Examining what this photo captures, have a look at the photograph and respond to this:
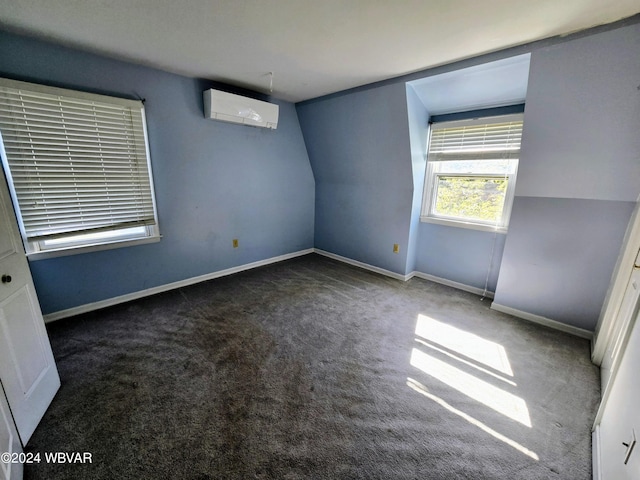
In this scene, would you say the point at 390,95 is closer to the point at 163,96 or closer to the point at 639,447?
the point at 163,96

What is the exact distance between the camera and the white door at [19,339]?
1.21 m

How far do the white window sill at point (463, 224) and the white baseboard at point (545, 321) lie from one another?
784mm

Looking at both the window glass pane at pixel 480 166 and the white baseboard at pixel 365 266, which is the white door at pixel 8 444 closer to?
the white baseboard at pixel 365 266

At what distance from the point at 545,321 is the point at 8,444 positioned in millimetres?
3626

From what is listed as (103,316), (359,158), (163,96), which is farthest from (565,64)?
(103,316)

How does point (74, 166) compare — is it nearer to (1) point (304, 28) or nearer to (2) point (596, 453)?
(1) point (304, 28)

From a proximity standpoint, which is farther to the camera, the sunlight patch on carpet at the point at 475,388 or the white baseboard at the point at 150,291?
the white baseboard at the point at 150,291

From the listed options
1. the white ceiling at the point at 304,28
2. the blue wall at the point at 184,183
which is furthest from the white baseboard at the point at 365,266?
the white ceiling at the point at 304,28

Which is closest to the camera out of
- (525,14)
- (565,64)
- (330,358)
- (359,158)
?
(525,14)

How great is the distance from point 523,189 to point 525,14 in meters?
1.35

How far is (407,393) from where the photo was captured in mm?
1633

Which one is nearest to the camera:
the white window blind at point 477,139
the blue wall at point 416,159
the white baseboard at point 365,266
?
the white window blind at point 477,139

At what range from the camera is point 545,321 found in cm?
241

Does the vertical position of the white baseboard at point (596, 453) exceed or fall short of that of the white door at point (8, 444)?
it falls short
